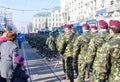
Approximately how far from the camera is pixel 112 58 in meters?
5.29

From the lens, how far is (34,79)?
469 inches

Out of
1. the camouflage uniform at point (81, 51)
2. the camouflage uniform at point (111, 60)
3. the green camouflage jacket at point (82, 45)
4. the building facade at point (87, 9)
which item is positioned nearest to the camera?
the camouflage uniform at point (111, 60)

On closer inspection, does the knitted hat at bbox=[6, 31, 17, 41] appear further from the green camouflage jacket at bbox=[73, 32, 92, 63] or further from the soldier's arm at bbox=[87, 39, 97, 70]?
the green camouflage jacket at bbox=[73, 32, 92, 63]

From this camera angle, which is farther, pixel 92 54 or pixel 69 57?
pixel 69 57

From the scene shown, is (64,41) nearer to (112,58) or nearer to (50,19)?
(112,58)

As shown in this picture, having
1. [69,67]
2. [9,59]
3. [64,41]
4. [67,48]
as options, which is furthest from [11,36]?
[69,67]

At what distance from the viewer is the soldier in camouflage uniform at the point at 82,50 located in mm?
8711

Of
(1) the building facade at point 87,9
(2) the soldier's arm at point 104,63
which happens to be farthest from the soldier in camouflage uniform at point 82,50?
(1) the building facade at point 87,9

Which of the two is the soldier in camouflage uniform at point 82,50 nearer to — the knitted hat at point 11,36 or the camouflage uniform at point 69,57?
the camouflage uniform at point 69,57

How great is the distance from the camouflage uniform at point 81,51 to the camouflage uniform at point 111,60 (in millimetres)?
3323

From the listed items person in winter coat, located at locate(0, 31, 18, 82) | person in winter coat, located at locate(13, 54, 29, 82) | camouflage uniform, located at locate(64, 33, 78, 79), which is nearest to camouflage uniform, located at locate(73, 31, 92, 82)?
camouflage uniform, located at locate(64, 33, 78, 79)

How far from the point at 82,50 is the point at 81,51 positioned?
1.7 inches

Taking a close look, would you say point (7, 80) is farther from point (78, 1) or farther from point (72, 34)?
point (78, 1)

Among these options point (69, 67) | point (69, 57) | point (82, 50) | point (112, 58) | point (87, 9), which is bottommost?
point (69, 67)
